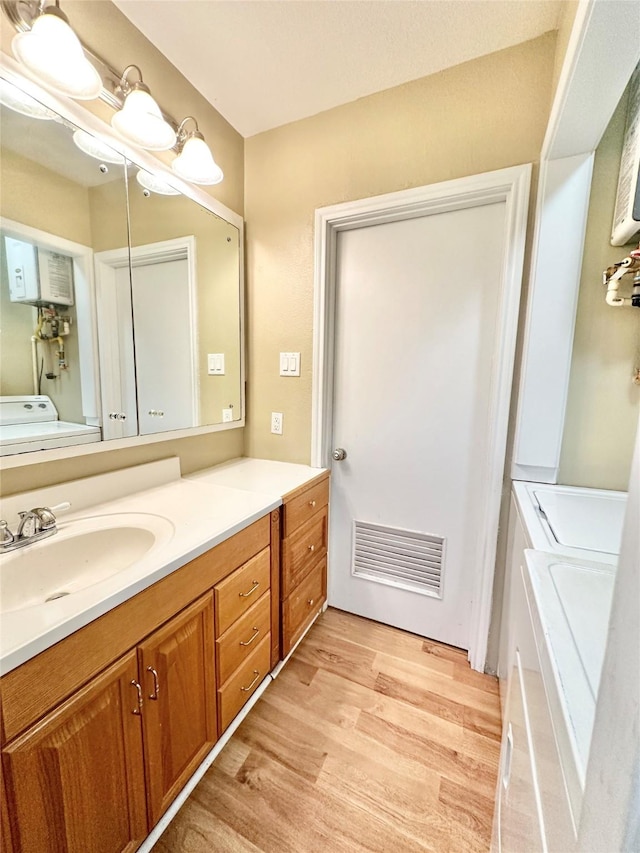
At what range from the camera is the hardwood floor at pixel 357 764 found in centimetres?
97

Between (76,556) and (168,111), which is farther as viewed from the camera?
(168,111)

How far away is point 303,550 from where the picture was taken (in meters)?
1.55

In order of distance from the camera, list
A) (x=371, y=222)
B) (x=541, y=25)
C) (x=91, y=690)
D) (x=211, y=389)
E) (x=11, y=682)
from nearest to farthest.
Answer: (x=11, y=682) < (x=91, y=690) < (x=541, y=25) < (x=371, y=222) < (x=211, y=389)

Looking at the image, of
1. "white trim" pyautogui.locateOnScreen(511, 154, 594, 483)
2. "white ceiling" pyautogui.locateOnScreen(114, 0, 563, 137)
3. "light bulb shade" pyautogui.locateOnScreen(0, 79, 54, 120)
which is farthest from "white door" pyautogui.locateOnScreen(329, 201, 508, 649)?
"light bulb shade" pyautogui.locateOnScreen(0, 79, 54, 120)

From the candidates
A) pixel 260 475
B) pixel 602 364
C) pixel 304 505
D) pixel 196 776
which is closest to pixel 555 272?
pixel 602 364

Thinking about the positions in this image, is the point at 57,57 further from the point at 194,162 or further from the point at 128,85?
the point at 194,162

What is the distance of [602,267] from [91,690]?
1.95 metres

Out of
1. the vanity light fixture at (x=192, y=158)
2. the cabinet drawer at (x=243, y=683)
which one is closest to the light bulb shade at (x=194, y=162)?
the vanity light fixture at (x=192, y=158)

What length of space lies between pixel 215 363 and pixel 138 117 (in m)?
0.93

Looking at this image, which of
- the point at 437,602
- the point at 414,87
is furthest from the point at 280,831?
the point at 414,87

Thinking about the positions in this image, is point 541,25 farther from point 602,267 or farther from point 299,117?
point 299,117

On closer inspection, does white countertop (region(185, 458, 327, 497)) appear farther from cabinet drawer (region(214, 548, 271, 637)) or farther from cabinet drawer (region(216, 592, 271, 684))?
cabinet drawer (region(216, 592, 271, 684))

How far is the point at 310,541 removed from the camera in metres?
1.61

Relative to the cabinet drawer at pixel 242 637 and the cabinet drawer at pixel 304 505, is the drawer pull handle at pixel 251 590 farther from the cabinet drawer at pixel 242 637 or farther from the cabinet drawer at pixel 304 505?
the cabinet drawer at pixel 304 505
